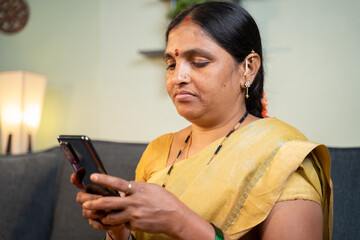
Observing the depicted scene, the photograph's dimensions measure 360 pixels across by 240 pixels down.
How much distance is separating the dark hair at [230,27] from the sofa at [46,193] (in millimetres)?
780

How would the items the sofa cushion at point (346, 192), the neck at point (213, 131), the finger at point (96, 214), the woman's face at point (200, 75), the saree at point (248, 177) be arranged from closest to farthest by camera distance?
the finger at point (96, 214) < the saree at point (248, 177) < the woman's face at point (200, 75) < the neck at point (213, 131) < the sofa cushion at point (346, 192)

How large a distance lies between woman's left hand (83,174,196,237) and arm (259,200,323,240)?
0.25 m

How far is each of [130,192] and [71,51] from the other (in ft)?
7.71

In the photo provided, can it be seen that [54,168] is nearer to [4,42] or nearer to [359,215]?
[359,215]

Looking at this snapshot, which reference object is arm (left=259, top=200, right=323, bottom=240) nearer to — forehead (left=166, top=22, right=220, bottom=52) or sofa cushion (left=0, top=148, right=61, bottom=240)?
forehead (left=166, top=22, right=220, bottom=52)

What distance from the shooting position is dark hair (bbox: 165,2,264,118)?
102cm

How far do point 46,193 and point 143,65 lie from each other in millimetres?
1153

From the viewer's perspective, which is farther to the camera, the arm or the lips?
the lips

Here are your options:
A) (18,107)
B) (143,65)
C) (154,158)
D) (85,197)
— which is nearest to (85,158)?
(85,197)

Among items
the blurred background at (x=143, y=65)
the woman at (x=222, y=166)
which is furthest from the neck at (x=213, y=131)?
the blurred background at (x=143, y=65)

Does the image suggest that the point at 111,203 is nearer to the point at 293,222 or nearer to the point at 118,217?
the point at 118,217

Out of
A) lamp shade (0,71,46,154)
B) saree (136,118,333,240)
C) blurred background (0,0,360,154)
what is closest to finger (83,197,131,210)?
saree (136,118,333,240)

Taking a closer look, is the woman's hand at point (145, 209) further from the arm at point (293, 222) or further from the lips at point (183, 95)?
the lips at point (183, 95)

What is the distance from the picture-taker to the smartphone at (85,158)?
73 cm
